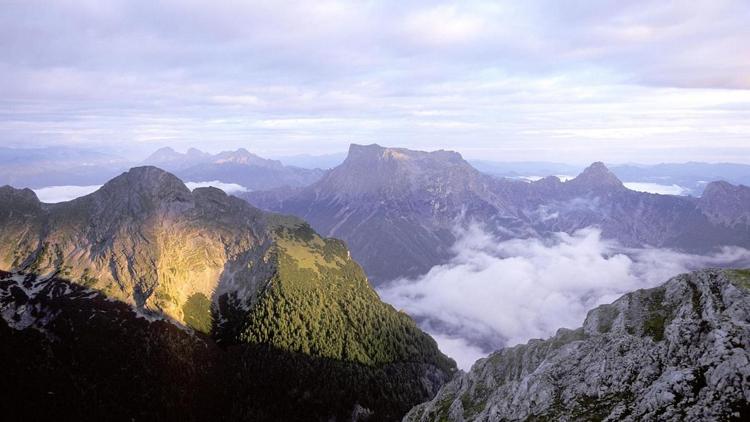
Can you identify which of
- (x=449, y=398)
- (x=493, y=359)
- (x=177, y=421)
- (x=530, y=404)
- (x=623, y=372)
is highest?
(x=623, y=372)

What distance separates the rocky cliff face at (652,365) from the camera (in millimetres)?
50812

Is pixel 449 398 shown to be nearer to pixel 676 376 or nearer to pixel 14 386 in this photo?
pixel 676 376

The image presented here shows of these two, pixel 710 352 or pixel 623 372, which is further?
pixel 623 372

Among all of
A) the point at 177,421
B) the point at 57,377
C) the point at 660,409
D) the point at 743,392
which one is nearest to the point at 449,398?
the point at 660,409

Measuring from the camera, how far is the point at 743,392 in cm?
4706

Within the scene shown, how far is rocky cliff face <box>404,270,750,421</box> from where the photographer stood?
50812 millimetres

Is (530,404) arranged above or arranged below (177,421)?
above

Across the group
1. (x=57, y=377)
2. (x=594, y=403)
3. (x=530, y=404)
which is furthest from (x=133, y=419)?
(x=594, y=403)

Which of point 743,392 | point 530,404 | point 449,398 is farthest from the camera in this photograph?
point 449,398

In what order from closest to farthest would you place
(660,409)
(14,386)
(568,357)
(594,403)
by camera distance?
(660,409), (594,403), (568,357), (14,386)

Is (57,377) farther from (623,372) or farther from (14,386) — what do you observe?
(623,372)

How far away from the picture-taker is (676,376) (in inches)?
2192

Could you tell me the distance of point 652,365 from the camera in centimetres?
6612

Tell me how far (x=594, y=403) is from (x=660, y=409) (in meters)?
17.5
